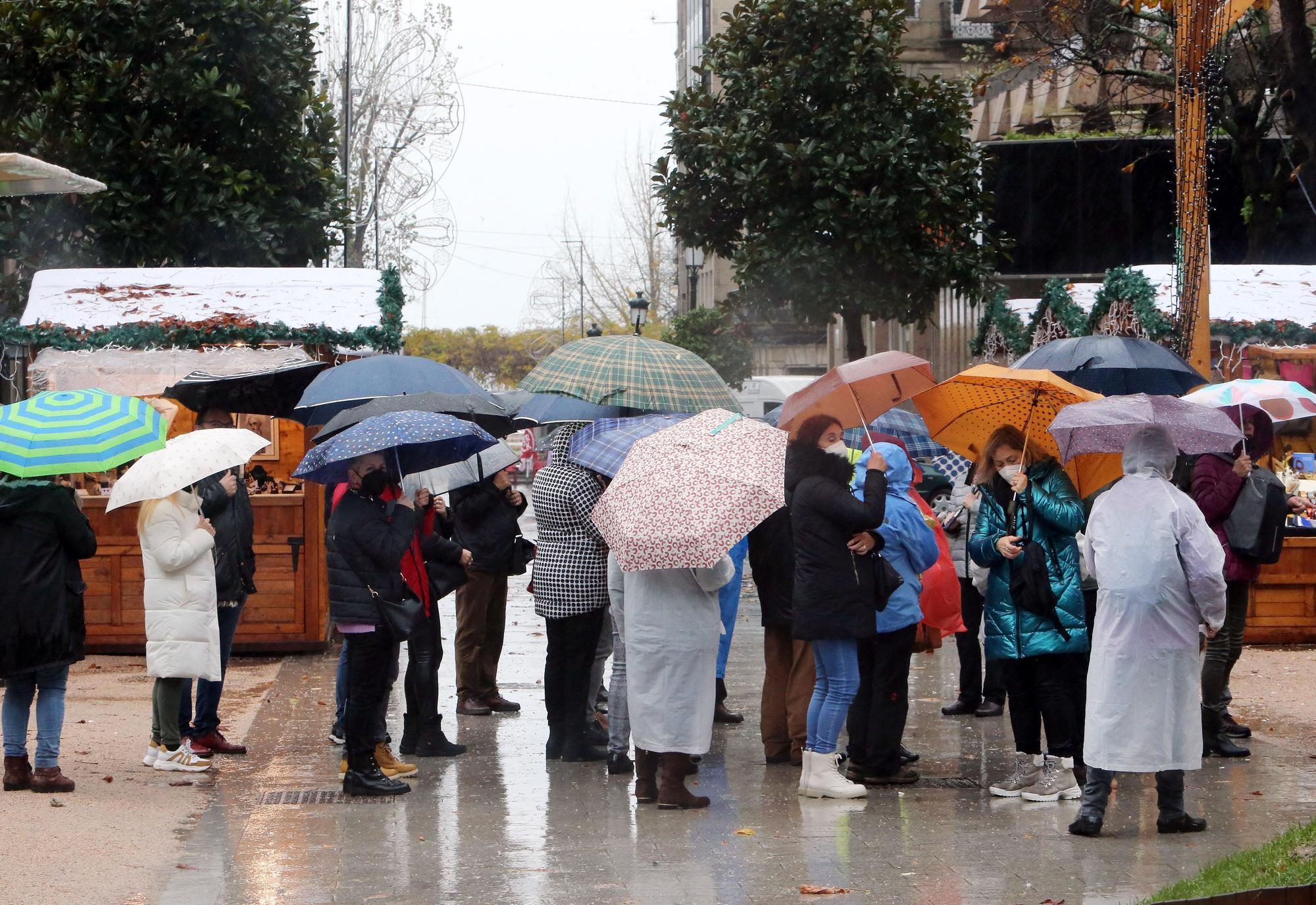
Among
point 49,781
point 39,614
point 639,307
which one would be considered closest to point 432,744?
point 49,781

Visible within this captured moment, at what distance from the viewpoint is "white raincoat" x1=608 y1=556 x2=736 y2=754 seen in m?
7.26

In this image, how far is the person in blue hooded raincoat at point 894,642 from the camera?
7.86m

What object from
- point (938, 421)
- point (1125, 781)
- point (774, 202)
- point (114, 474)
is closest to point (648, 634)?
point (938, 421)

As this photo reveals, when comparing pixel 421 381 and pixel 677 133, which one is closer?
pixel 421 381

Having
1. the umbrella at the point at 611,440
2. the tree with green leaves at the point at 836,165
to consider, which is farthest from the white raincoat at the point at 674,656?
the tree with green leaves at the point at 836,165

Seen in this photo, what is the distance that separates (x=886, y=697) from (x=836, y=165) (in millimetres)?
10882

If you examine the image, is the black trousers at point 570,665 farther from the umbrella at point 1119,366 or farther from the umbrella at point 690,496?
the umbrella at point 1119,366

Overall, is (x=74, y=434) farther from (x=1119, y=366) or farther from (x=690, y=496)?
(x=1119, y=366)

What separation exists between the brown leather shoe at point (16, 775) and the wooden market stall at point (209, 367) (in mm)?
4526

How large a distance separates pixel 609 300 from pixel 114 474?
50.4 metres

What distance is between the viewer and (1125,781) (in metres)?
7.91

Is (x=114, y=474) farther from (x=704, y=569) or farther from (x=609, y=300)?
(x=609, y=300)

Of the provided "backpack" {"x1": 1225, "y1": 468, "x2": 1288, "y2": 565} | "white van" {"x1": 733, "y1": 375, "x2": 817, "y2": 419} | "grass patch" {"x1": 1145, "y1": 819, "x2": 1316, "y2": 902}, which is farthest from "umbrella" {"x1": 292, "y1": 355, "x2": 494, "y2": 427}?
"white van" {"x1": 733, "y1": 375, "x2": 817, "y2": 419}

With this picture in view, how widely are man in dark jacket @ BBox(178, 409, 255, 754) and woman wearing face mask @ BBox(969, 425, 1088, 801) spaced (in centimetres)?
406
